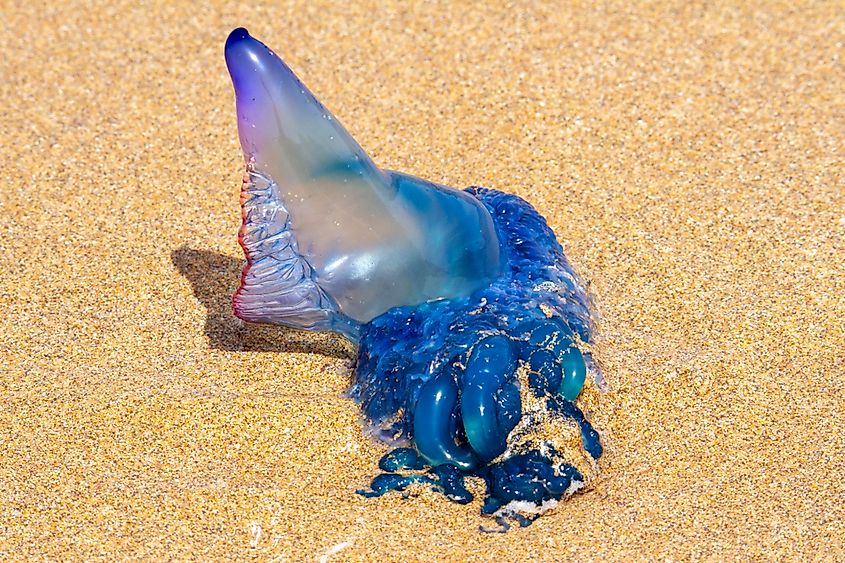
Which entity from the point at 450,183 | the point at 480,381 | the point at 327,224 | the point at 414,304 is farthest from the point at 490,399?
the point at 450,183

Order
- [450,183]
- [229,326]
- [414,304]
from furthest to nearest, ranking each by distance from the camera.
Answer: [450,183] < [229,326] < [414,304]

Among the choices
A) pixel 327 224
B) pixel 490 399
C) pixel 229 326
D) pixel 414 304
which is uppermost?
pixel 327 224

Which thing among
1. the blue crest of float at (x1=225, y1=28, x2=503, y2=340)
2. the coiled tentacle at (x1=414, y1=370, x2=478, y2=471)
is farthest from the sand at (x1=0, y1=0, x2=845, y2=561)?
the blue crest of float at (x1=225, y1=28, x2=503, y2=340)

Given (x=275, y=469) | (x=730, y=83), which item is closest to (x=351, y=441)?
(x=275, y=469)

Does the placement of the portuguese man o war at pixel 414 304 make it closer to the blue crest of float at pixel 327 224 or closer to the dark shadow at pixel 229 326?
the blue crest of float at pixel 327 224

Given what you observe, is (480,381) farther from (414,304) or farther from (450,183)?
(450,183)

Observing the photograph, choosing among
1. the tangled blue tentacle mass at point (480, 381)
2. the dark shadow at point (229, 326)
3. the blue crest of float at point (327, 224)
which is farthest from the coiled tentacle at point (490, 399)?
the dark shadow at point (229, 326)

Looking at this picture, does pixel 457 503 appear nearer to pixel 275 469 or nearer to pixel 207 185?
pixel 275 469

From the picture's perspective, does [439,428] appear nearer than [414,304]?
Yes
